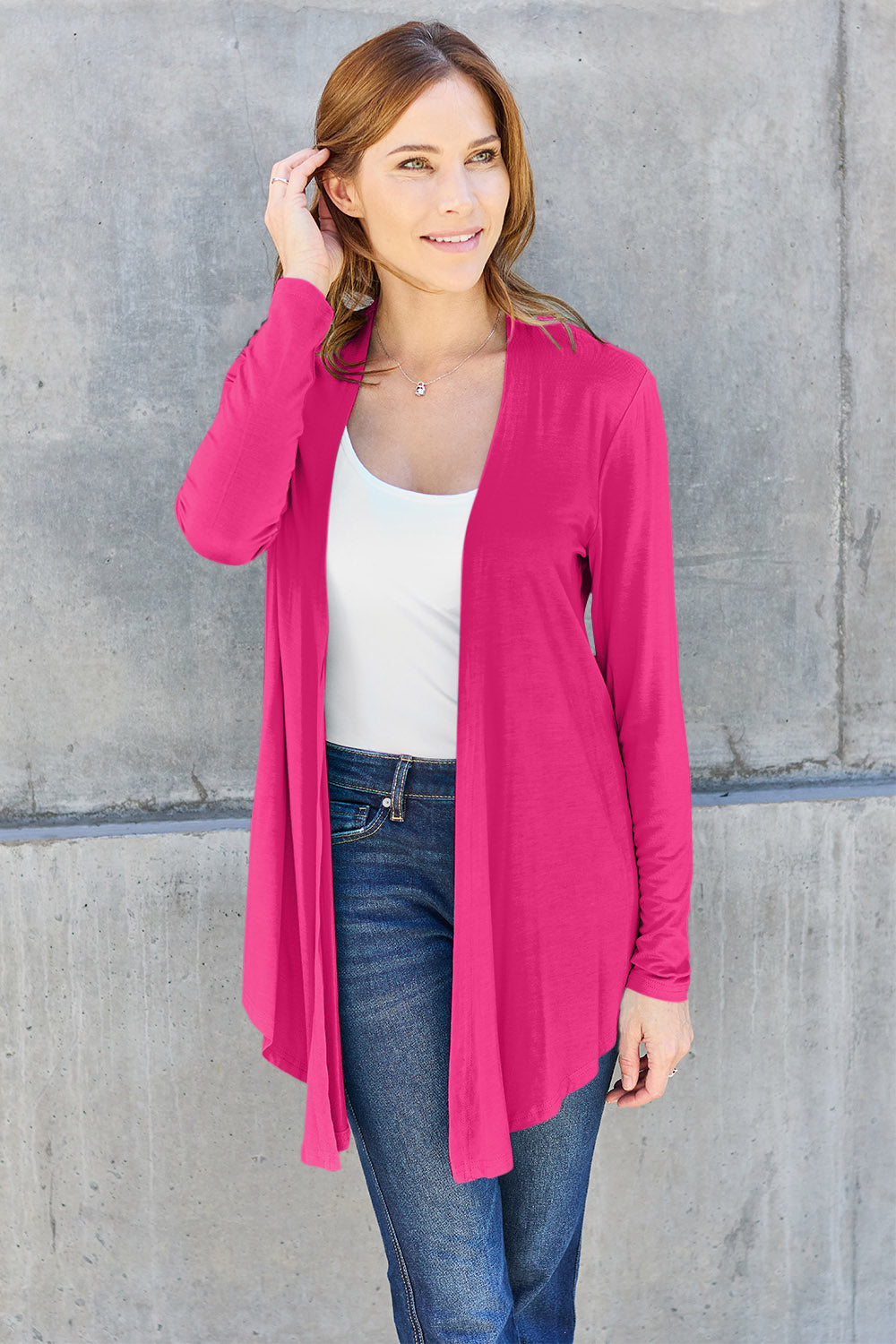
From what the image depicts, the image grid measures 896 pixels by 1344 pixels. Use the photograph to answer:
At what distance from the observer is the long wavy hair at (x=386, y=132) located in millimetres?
1564

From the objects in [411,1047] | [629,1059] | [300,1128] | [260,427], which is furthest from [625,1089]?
[260,427]

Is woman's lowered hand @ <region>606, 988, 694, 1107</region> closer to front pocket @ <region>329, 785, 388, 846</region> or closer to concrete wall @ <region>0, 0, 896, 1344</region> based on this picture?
front pocket @ <region>329, 785, 388, 846</region>

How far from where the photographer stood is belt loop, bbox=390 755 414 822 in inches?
62.4

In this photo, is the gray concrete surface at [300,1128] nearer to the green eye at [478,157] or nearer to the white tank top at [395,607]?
the white tank top at [395,607]

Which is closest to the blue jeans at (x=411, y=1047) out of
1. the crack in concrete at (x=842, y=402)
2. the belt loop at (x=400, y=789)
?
the belt loop at (x=400, y=789)

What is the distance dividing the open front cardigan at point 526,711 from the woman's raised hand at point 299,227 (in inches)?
2.4

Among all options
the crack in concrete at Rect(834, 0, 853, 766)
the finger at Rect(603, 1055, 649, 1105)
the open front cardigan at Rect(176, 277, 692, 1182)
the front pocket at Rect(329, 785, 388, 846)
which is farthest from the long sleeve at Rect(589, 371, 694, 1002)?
the crack in concrete at Rect(834, 0, 853, 766)

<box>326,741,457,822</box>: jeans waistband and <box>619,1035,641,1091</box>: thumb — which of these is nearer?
<box>326,741,457,822</box>: jeans waistband

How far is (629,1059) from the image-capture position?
170cm

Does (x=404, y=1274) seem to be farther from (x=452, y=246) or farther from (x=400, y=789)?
(x=452, y=246)

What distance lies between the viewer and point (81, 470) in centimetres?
236

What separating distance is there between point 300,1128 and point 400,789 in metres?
1.24

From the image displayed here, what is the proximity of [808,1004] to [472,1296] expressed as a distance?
1.28 m

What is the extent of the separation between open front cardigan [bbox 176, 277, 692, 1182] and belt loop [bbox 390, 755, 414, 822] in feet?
0.31
